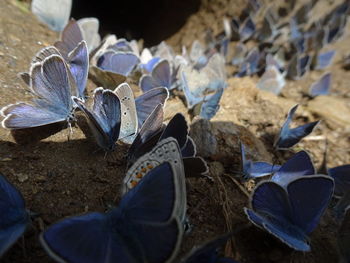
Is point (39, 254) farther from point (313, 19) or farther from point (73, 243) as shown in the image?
point (313, 19)

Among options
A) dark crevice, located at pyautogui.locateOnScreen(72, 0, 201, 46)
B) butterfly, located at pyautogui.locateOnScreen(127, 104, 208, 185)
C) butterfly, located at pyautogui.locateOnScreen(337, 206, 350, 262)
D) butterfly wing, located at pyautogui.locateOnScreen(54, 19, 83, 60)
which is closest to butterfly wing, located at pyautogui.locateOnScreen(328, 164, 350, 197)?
butterfly, located at pyautogui.locateOnScreen(337, 206, 350, 262)

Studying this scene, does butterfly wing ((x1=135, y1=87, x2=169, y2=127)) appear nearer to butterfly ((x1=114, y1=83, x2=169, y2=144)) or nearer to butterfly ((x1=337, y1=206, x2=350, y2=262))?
butterfly ((x1=114, y1=83, x2=169, y2=144))

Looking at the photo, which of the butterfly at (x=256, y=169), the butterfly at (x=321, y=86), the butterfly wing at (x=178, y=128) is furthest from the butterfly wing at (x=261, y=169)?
the butterfly at (x=321, y=86)

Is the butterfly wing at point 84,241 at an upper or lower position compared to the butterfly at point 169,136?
lower

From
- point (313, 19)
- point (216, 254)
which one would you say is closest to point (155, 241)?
point (216, 254)

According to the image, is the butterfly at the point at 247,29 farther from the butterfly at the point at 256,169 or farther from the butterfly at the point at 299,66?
the butterfly at the point at 256,169

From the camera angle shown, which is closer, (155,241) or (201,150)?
(155,241)
